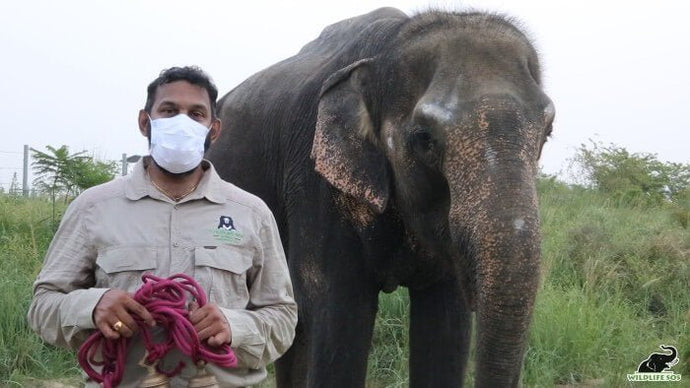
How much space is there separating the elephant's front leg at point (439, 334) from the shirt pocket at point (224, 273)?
220 centimetres

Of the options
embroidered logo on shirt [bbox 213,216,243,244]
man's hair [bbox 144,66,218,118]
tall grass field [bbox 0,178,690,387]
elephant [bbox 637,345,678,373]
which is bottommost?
elephant [bbox 637,345,678,373]

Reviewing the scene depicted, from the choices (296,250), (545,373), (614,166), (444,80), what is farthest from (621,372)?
(614,166)

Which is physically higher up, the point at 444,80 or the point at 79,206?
the point at 444,80

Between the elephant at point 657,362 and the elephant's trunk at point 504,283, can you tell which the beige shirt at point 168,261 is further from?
the elephant at point 657,362

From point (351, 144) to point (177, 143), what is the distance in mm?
1698

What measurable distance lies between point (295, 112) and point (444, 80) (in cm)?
140

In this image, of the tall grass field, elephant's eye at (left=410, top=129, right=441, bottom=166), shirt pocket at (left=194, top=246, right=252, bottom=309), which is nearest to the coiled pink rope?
shirt pocket at (left=194, top=246, right=252, bottom=309)

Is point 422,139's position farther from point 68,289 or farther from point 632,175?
point 632,175

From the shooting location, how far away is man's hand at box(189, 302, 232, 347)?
91.7 inches

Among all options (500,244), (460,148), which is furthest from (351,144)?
(500,244)

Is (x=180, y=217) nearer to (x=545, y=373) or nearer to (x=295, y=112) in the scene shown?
(x=295, y=112)

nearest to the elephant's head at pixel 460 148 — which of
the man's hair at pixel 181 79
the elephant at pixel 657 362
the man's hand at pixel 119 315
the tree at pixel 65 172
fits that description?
the man's hair at pixel 181 79

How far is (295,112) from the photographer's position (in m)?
5.03

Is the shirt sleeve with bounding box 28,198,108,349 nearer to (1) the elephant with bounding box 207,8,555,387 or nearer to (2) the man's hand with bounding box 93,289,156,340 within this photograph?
(2) the man's hand with bounding box 93,289,156,340
